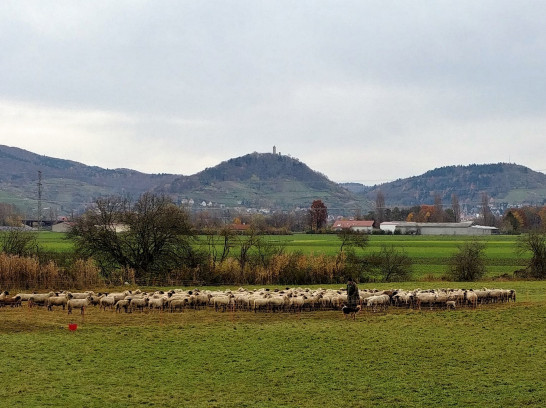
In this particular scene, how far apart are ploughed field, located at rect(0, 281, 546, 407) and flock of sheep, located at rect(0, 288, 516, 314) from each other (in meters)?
1.90

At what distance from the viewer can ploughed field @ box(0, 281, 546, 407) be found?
1864 centimetres

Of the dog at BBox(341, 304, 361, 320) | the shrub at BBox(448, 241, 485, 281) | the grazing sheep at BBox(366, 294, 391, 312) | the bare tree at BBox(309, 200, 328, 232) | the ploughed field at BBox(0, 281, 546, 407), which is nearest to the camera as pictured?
the ploughed field at BBox(0, 281, 546, 407)

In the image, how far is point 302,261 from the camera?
59656 mm

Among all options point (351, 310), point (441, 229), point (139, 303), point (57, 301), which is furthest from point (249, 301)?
point (441, 229)

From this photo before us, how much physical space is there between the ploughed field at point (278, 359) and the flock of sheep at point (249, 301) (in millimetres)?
1902

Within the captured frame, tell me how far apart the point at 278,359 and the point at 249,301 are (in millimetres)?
12700

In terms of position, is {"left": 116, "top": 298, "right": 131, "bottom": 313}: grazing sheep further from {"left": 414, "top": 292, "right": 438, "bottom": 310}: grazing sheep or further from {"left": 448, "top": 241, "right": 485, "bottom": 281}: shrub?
{"left": 448, "top": 241, "right": 485, "bottom": 281}: shrub

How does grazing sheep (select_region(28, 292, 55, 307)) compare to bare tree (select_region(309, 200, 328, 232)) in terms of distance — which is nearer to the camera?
grazing sheep (select_region(28, 292, 55, 307))

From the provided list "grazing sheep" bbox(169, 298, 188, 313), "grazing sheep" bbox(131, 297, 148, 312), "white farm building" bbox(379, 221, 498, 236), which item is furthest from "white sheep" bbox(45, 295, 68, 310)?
"white farm building" bbox(379, 221, 498, 236)

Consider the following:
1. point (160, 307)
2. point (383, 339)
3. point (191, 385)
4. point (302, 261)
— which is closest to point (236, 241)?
point (302, 261)

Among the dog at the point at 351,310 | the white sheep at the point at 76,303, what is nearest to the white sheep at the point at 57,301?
the white sheep at the point at 76,303

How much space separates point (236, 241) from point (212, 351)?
40.4 m

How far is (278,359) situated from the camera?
23203 millimetres

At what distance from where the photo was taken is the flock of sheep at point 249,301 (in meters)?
35.3
